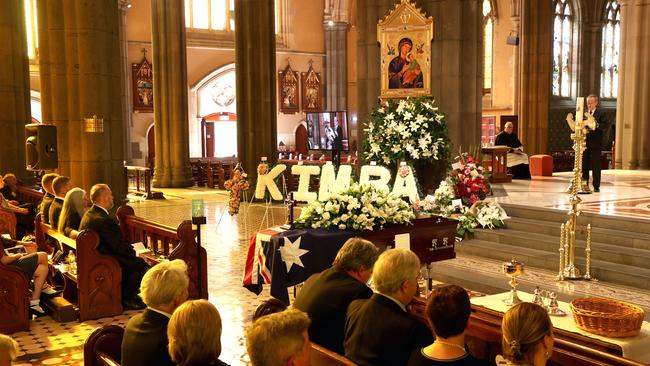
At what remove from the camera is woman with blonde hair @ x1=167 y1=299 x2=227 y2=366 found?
2.77 meters

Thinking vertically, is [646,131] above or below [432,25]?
below

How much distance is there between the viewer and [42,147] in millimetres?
8664

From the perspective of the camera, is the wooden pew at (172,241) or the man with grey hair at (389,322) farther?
the wooden pew at (172,241)

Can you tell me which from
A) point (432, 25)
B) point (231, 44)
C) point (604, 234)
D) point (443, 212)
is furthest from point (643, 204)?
point (231, 44)

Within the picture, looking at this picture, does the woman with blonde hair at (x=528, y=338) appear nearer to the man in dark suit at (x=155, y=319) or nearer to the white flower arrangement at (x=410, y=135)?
the man in dark suit at (x=155, y=319)

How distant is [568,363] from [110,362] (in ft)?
7.07

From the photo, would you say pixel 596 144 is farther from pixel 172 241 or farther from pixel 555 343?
pixel 555 343

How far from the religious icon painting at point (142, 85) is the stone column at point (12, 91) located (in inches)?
587

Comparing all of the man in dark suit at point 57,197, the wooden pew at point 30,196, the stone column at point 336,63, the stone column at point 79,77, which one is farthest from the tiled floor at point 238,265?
the stone column at point 336,63

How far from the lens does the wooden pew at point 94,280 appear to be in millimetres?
6609

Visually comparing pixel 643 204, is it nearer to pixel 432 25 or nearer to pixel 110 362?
pixel 432 25

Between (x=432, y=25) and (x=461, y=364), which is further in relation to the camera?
(x=432, y=25)

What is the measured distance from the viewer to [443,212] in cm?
963

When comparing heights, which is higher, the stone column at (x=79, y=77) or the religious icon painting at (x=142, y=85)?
the religious icon painting at (x=142, y=85)
